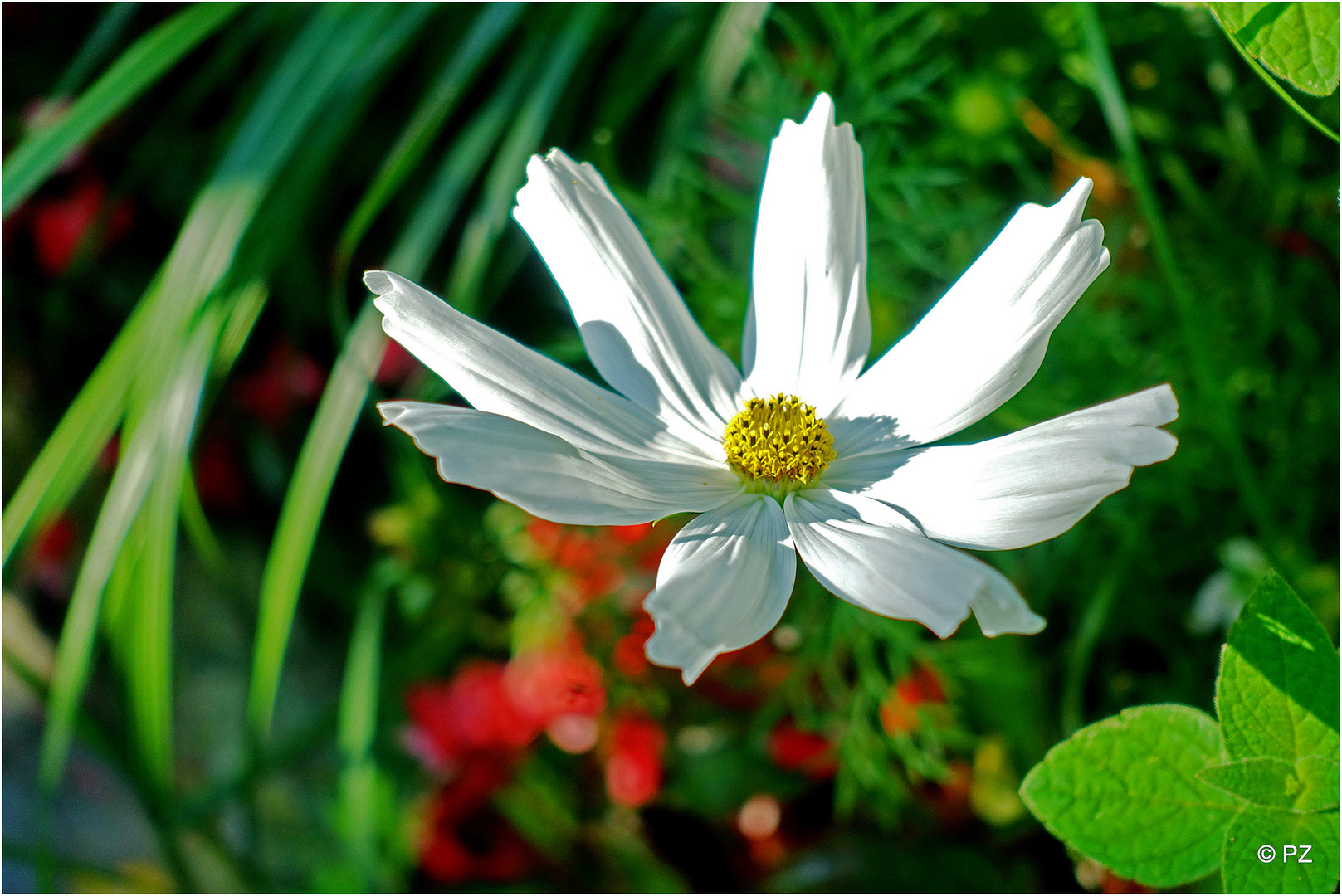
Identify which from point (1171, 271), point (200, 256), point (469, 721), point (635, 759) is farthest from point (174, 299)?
point (1171, 271)

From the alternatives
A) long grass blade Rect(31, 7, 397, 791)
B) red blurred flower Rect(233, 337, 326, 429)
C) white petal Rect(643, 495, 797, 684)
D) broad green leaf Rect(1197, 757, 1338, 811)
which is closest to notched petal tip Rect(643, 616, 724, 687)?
white petal Rect(643, 495, 797, 684)

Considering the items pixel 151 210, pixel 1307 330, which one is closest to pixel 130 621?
pixel 151 210

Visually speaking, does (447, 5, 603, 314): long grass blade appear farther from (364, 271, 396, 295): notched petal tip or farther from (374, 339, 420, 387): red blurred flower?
(364, 271, 396, 295): notched petal tip

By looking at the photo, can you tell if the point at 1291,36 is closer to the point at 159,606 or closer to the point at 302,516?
the point at 302,516

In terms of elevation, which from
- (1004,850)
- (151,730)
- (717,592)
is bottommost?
(1004,850)

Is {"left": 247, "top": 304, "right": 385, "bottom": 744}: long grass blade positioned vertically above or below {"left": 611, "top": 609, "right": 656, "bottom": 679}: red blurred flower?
above

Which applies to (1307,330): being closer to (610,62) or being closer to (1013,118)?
(1013,118)
